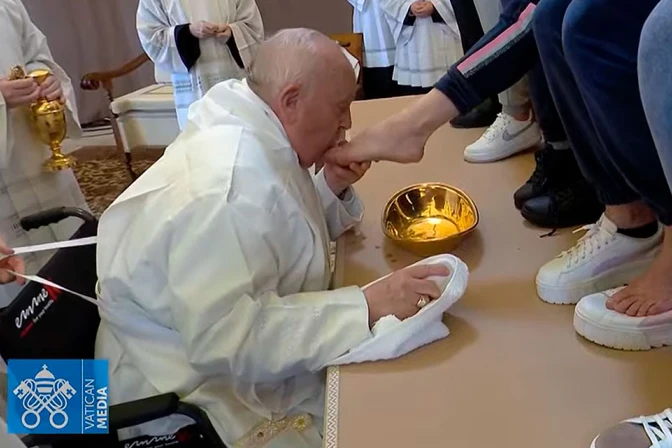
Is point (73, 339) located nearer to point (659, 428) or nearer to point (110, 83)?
point (659, 428)

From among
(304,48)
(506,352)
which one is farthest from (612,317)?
(304,48)

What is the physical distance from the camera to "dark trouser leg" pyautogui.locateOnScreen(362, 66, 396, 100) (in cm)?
349

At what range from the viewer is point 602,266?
88 cm

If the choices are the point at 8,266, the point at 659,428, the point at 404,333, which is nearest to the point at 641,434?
the point at 659,428

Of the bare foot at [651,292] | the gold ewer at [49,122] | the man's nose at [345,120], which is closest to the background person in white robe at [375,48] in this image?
the gold ewer at [49,122]

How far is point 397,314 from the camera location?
2.77 ft

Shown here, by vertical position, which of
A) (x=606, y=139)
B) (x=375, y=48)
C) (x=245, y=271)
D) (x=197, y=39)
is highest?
(x=606, y=139)

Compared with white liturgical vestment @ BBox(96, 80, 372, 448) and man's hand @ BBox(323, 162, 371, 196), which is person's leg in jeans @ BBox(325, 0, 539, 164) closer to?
man's hand @ BBox(323, 162, 371, 196)

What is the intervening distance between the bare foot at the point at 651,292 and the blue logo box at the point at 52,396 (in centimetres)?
60

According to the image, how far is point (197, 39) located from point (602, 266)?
2.19 m

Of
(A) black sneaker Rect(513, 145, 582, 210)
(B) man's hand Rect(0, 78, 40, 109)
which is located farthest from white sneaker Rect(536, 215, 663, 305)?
(B) man's hand Rect(0, 78, 40, 109)

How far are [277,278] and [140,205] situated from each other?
0.64 ft

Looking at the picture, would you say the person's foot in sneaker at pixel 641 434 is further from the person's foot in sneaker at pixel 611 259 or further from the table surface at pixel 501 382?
the person's foot in sneaker at pixel 611 259

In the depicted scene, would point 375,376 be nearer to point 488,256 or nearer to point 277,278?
point 277,278
